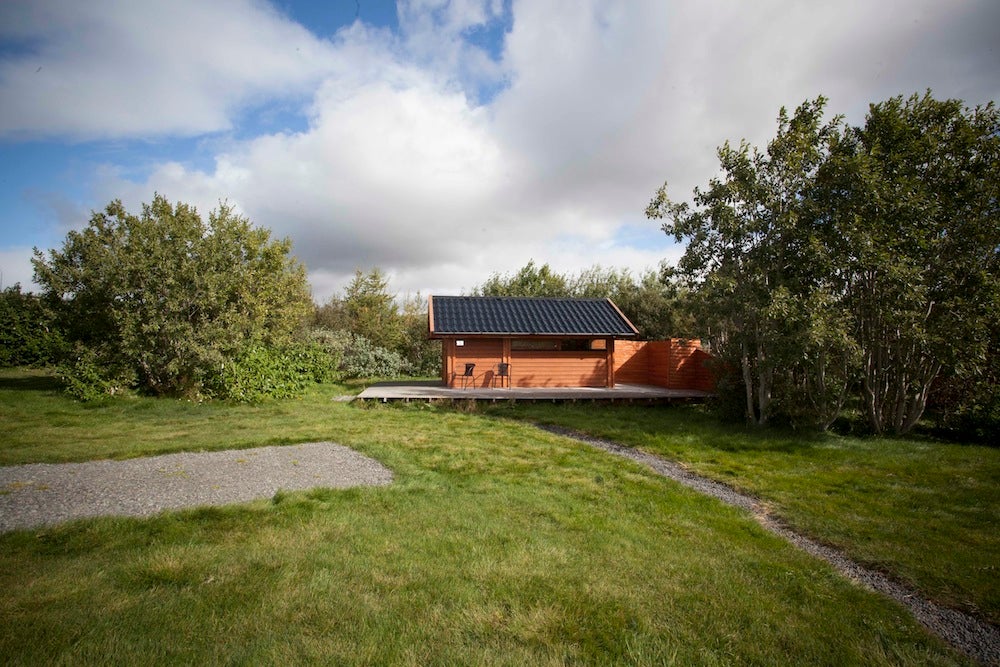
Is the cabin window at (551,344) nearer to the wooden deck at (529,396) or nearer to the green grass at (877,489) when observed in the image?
the wooden deck at (529,396)

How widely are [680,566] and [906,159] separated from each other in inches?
398

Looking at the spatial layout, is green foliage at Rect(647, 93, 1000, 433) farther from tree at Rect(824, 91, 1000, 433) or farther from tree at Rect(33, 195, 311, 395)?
tree at Rect(33, 195, 311, 395)

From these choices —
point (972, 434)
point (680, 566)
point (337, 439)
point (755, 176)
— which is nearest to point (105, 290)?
point (337, 439)

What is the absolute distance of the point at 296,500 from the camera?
16.7 feet

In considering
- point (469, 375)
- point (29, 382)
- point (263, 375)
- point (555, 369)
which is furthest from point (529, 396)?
point (29, 382)

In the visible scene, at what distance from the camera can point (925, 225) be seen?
9367mm

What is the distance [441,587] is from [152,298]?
12.8 m

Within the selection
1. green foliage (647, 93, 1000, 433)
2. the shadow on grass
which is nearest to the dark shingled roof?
green foliage (647, 93, 1000, 433)

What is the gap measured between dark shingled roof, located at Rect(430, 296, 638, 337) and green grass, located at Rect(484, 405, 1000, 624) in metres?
6.95

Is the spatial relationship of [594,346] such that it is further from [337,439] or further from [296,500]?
[296,500]

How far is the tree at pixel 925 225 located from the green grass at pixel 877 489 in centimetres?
226

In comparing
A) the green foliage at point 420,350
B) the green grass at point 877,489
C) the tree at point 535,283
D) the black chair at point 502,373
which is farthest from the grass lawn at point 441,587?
the tree at point 535,283

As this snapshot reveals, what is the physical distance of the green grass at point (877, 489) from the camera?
4.23 meters

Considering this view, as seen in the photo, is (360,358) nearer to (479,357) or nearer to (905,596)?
(479,357)
